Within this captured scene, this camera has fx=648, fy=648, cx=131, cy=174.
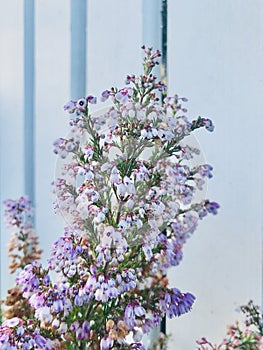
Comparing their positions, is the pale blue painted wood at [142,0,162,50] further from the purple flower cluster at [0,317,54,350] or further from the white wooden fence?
the purple flower cluster at [0,317,54,350]

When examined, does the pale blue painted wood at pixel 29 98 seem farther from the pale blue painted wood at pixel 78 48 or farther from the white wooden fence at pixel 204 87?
the pale blue painted wood at pixel 78 48

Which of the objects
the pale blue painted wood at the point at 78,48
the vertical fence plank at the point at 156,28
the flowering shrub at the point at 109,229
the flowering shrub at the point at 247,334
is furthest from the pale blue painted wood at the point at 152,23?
the flowering shrub at the point at 247,334

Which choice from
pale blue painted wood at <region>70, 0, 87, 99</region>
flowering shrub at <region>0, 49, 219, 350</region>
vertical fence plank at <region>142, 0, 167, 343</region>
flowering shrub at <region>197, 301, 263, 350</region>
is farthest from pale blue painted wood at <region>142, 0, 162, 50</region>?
flowering shrub at <region>197, 301, 263, 350</region>

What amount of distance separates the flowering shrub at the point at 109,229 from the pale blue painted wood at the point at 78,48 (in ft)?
1.20

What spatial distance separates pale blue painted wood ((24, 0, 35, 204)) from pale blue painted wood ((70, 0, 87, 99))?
5.9 inches

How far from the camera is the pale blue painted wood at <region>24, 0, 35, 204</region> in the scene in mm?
1357

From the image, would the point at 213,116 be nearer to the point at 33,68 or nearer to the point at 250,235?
the point at 250,235

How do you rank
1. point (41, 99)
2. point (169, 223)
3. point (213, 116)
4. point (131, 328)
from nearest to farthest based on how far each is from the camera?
point (131, 328) → point (169, 223) → point (213, 116) → point (41, 99)

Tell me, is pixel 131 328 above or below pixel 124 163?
below

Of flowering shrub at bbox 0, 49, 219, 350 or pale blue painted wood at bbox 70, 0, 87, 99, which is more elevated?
pale blue painted wood at bbox 70, 0, 87, 99

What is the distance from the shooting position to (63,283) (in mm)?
843

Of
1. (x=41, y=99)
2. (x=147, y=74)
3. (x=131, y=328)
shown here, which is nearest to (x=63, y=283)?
(x=131, y=328)

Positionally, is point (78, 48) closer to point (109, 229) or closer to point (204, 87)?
point (204, 87)

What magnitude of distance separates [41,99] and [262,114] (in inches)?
20.8
